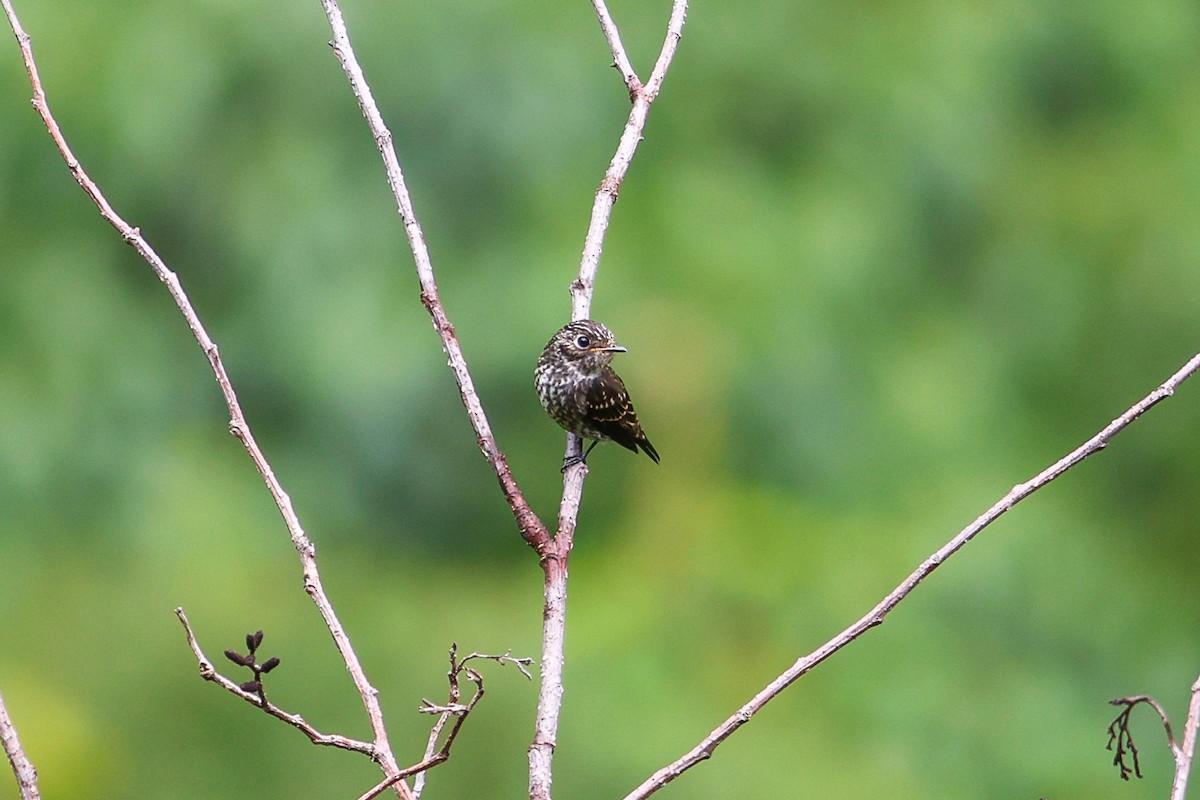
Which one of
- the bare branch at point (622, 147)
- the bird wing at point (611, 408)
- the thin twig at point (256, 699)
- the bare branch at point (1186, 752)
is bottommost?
the thin twig at point (256, 699)

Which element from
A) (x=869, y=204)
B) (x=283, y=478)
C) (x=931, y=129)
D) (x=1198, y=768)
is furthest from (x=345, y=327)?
(x=1198, y=768)

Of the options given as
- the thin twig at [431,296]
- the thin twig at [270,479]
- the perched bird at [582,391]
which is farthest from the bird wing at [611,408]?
the thin twig at [270,479]

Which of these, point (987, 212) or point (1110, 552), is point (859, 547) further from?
point (987, 212)

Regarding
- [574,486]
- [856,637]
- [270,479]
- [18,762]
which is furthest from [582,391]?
[18,762]

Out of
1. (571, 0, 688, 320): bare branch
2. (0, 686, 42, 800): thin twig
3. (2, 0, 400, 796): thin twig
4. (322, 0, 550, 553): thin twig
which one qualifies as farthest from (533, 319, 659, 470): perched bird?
(0, 686, 42, 800): thin twig

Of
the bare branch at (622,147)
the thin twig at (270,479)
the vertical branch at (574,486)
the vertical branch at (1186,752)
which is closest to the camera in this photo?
the vertical branch at (1186,752)

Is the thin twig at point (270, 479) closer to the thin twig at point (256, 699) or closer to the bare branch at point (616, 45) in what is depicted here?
the thin twig at point (256, 699)

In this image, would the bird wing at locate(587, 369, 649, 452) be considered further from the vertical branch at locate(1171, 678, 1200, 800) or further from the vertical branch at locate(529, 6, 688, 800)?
the vertical branch at locate(1171, 678, 1200, 800)
